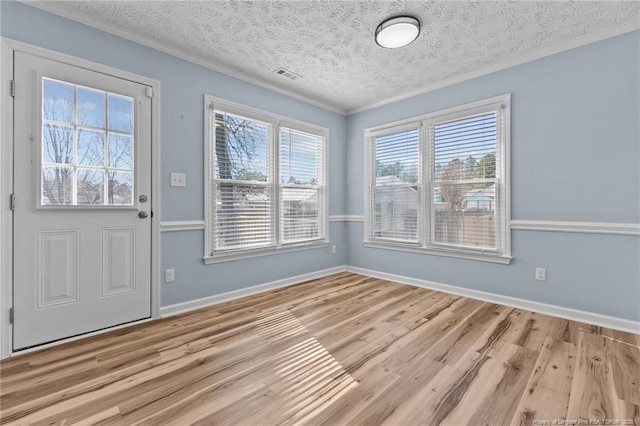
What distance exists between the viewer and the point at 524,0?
2227mm

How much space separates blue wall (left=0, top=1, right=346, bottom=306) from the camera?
7.39ft

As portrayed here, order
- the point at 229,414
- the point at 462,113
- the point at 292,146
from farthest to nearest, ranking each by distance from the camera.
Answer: the point at 292,146, the point at 462,113, the point at 229,414

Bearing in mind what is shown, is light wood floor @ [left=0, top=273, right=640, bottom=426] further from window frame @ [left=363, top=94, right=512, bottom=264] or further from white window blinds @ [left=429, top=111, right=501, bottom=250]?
white window blinds @ [left=429, top=111, right=501, bottom=250]

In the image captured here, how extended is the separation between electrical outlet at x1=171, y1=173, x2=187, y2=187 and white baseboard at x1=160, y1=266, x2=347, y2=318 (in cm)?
119

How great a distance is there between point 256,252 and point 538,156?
→ 10.5 feet

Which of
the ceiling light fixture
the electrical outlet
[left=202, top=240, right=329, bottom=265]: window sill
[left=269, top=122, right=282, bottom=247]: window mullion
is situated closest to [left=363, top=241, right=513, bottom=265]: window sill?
[left=202, top=240, right=329, bottom=265]: window sill

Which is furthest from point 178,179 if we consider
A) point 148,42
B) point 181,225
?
point 148,42

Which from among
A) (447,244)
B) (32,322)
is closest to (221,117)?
(32,322)

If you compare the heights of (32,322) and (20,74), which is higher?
(20,74)

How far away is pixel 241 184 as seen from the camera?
342 cm

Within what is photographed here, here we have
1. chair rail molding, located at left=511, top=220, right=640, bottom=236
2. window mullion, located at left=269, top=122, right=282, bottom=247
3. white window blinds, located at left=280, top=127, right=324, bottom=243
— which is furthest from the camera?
white window blinds, located at left=280, top=127, right=324, bottom=243

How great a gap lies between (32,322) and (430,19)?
3865 mm

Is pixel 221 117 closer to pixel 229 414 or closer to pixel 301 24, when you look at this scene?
pixel 301 24

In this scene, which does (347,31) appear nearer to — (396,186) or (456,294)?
(396,186)
